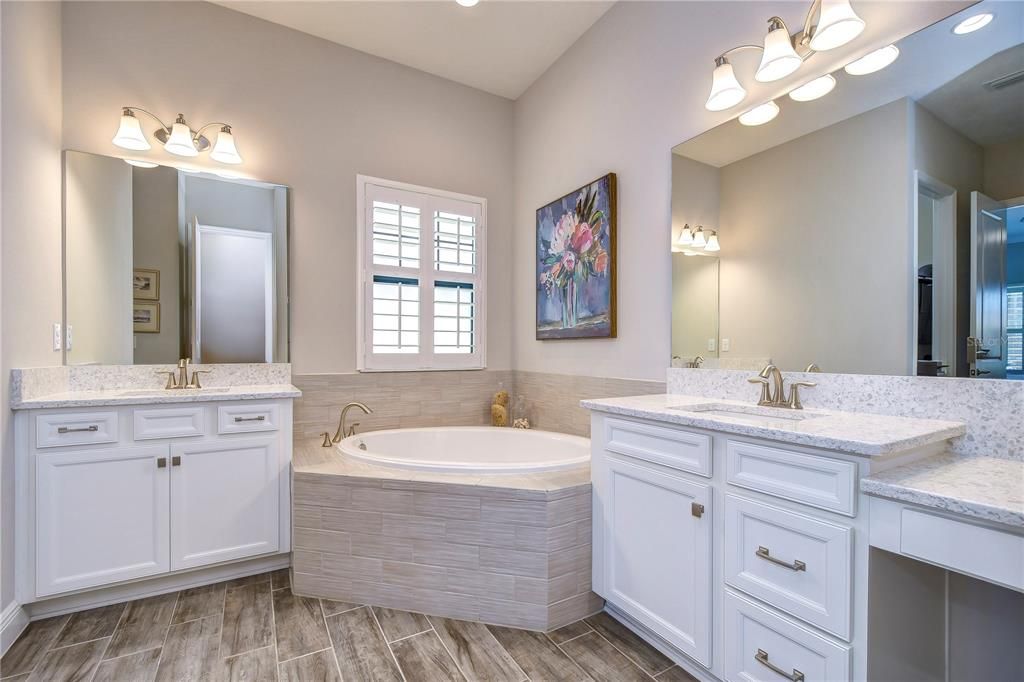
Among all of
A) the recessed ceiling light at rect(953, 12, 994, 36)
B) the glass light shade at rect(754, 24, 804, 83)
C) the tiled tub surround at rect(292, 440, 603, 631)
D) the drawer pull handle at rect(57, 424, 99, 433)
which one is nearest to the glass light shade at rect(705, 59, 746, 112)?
the glass light shade at rect(754, 24, 804, 83)

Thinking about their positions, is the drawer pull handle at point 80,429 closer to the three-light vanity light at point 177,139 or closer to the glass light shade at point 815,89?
the three-light vanity light at point 177,139

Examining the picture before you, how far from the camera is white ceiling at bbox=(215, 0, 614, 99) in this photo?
2666 millimetres

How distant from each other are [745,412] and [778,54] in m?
1.33

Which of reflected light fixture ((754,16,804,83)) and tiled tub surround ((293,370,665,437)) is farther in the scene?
tiled tub surround ((293,370,665,437))

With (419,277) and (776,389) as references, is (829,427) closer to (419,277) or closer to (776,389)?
(776,389)

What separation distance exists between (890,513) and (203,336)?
306cm

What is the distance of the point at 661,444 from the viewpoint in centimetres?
167

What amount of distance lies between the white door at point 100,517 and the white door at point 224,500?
56 mm

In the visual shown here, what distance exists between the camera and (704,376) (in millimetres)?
2094

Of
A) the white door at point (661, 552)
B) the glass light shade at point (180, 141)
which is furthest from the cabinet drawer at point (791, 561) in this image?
the glass light shade at point (180, 141)

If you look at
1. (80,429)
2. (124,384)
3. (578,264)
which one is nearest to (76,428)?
(80,429)

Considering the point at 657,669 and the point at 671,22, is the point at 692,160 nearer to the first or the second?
the point at 671,22

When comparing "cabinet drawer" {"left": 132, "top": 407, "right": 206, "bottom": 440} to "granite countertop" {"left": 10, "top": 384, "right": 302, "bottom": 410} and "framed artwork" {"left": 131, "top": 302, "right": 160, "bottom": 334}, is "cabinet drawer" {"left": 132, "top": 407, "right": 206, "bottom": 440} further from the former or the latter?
"framed artwork" {"left": 131, "top": 302, "right": 160, "bottom": 334}

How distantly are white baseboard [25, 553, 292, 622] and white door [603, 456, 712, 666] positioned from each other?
1.77 m
